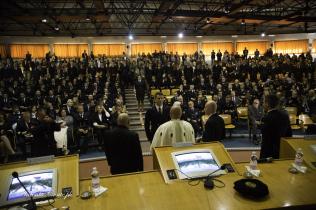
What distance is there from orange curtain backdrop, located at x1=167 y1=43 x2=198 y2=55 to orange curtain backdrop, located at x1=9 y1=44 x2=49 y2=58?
963 centimetres

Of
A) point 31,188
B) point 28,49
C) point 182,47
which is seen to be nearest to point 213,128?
point 31,188

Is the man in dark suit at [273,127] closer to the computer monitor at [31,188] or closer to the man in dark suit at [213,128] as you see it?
the man in dark suit at [213,128]

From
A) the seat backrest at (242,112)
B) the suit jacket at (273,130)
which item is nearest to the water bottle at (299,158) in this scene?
the suit jacket at (273,130)

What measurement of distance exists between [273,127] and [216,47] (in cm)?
2029

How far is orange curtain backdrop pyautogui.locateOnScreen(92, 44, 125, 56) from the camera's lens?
21594mm

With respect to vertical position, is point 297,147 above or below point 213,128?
below

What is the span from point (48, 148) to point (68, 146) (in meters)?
3.01

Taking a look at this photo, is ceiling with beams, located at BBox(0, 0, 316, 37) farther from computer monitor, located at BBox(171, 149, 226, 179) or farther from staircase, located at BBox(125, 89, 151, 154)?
computer monitor, located at BBox(171, 149, 226, 179)

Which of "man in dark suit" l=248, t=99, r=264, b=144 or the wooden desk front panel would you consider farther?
"man in dark suit" l=248, t=99, r=264, b=144

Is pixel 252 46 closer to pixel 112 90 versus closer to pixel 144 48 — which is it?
pixel 144 48

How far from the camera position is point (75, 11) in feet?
43.5

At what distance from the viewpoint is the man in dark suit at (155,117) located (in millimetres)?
5227

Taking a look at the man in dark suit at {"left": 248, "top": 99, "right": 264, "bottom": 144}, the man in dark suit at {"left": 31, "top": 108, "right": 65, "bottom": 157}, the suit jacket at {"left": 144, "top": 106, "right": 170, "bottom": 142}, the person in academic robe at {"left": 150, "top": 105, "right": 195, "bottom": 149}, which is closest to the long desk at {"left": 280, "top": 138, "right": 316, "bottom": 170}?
the person in academic robe at {"left": 150, "top": 105, "right": 195, "bottom": 149}

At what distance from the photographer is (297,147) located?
3.25m
